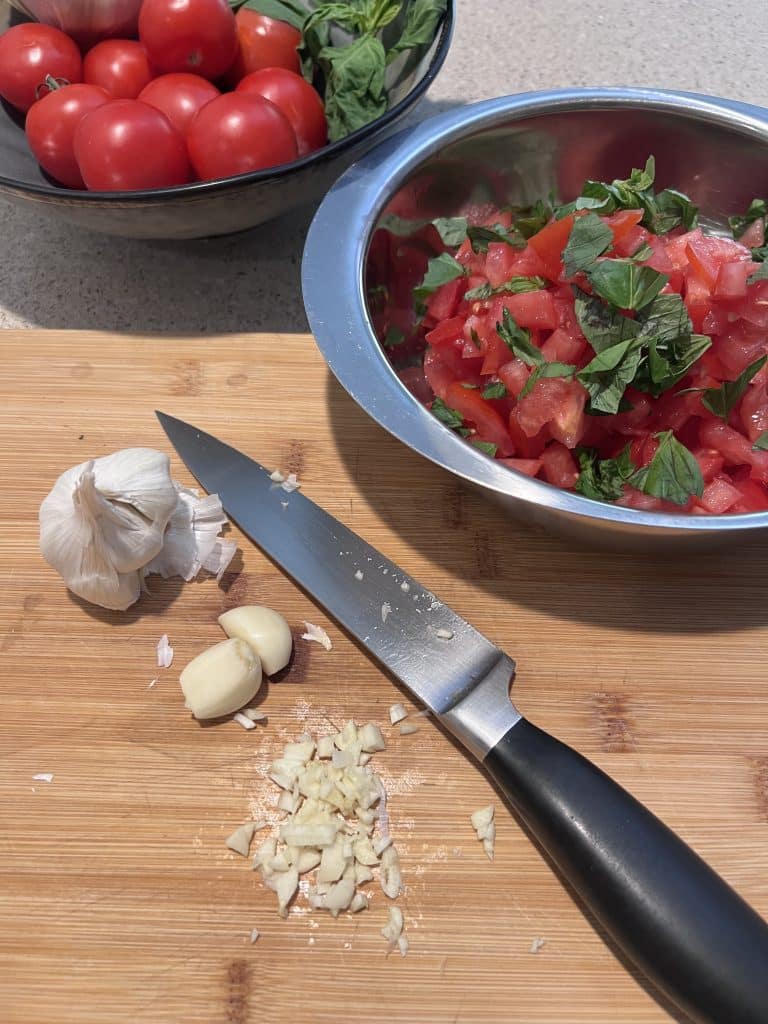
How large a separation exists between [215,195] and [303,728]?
75 cm

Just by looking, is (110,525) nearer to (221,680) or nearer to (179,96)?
(221,680)

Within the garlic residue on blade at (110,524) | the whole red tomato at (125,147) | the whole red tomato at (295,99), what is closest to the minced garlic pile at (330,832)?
the garlic residue on blade at (110,524)

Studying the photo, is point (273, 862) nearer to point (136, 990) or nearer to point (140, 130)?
point (136, 990)

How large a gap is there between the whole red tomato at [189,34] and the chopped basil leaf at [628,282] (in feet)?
2.85

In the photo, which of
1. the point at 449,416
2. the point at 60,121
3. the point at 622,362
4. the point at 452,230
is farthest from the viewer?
the point at 60,121

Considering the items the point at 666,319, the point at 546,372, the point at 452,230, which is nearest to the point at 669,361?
the point at 666,319

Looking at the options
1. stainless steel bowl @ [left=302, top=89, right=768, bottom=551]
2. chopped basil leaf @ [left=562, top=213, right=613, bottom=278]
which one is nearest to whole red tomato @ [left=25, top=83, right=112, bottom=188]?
stainless steel bowl @ [left=302, top=89, right=768, bottom=551]

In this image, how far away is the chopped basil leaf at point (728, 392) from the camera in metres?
0.98

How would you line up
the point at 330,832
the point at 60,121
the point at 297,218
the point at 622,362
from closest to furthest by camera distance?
the point at 330,832 < the point at 622,362 < the point at 60,121 < the point at 297,218

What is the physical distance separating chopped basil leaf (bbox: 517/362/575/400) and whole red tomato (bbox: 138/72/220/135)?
2.52ft

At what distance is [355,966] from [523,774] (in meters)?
0.26

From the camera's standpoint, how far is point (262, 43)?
1.45 metres

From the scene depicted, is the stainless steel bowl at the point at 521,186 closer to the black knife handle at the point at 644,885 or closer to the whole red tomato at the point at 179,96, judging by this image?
the black knife handle at the point at 644,885

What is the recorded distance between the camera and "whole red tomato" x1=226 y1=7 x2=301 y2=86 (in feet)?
4.74
